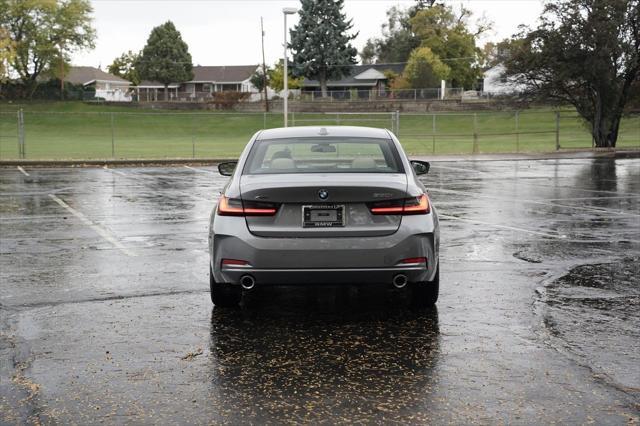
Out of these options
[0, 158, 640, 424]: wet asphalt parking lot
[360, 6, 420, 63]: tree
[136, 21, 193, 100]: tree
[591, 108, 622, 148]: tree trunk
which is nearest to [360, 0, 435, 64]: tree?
[360, 6, 420, 63]: tree

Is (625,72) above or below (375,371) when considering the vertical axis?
above

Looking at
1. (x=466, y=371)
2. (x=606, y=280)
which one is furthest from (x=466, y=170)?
(x=466, y=371)

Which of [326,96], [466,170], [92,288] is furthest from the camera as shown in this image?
[326,96]

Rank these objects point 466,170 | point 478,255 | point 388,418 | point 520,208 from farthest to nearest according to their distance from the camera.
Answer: point 466,170
point 520,208
point 478,255
point 388,418

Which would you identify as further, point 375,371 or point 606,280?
point 606,280

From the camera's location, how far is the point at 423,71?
8462 cm

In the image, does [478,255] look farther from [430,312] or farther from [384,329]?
[384,329]

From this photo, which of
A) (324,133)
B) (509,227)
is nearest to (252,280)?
(324,133)

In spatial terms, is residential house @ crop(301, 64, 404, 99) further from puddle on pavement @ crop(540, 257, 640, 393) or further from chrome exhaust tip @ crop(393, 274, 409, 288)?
chrome exhaust tip @ crop(393, 274, 409, 288)

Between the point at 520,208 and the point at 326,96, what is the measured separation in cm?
7124

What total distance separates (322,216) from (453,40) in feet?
304

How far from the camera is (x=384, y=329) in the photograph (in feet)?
19.7

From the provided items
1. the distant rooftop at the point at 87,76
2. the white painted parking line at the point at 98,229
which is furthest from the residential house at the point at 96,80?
the white painted parking line at the point at 98,229

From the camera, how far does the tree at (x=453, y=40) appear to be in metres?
94.7
